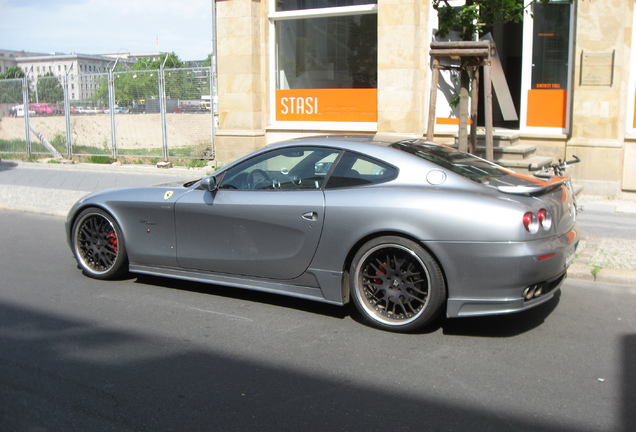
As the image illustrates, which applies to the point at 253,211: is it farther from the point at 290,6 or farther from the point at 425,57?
the point at 290,6

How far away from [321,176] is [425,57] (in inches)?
323

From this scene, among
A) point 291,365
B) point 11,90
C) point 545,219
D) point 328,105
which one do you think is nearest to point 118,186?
point 328,105

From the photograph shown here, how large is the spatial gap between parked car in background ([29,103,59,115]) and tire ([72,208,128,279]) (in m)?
14.2

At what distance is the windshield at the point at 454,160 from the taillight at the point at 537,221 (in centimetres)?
53

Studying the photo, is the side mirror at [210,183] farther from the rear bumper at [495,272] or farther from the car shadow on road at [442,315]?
the rear bumper at [495,272]

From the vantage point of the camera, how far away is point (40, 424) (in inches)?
148

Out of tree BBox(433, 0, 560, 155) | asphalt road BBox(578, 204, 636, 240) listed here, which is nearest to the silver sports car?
tree BBox(433, 0, 560, 155)

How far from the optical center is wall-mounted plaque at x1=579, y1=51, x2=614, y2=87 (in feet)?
37.4

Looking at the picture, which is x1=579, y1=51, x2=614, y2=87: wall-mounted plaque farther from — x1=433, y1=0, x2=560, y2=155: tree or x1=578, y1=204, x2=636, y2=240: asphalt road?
x1=433, y1=0, x2=560, y2=155: tree

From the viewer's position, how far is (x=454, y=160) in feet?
18.8

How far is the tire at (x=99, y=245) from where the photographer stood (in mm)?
6629

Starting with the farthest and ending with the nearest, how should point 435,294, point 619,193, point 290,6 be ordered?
1. point 290,6
2. point 619,193
3. point 435,294

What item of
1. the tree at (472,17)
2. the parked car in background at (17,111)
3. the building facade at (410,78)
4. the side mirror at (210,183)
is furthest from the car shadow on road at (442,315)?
the parked car in background at (17,111)

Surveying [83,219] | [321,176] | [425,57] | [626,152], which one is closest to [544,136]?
[626,152]
